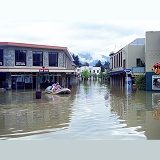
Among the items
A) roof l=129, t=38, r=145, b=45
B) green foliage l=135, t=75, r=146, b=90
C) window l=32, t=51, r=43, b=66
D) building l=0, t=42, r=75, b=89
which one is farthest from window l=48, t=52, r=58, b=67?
roof l=129, t=38, r=145, b=45

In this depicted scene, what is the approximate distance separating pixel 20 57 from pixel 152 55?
60.6 feet

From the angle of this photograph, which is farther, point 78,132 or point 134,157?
point 78,132

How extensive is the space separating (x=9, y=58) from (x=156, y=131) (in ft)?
100

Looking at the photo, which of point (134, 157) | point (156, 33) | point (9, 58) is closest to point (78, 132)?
point (134, 157)

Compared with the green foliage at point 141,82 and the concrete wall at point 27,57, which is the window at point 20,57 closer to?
the concrete wall at point 27,57

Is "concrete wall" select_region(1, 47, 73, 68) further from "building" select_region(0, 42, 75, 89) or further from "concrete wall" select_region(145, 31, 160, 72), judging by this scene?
"concrete wall" select_region(145, 31, 160, 72)

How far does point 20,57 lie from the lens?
37.5 meters

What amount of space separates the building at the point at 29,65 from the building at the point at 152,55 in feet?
42.0

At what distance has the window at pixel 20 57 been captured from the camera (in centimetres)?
3712

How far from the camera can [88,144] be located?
7234 mm

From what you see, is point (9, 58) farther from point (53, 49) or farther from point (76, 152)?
Result: point (76, 152)

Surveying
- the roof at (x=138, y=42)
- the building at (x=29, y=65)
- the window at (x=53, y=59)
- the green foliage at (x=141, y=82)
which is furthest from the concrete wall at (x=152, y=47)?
the window at (x=53, y=59)

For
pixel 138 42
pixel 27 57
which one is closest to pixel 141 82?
pixel 138 42

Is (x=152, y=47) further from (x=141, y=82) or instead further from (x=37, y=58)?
(x=37, y=58)
